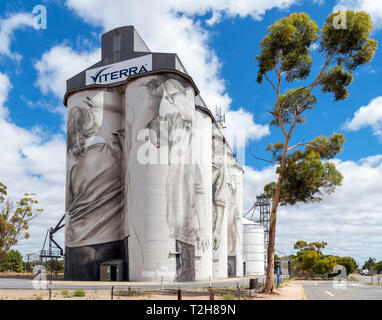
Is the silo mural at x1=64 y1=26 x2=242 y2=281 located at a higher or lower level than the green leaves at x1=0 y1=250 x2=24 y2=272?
higher

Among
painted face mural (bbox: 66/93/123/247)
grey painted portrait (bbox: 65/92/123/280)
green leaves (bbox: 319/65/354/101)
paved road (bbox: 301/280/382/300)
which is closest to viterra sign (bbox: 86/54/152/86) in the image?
grey painted portrait (bbox: 65/92/123/280)

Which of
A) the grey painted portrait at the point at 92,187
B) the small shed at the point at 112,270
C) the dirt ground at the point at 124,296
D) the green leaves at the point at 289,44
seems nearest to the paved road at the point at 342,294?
the dirt ground at the point at 124,296

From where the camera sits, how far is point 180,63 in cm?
4925

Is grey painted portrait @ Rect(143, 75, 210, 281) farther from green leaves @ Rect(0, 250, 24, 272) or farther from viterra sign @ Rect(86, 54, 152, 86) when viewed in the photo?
green leaves @ Rect(0, 250, 24, 272)

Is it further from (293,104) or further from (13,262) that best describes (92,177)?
(13,262)

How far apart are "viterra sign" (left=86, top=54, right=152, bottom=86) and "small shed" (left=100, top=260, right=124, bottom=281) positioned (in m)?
22.8

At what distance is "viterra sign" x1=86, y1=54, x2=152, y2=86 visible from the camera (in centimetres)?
4838

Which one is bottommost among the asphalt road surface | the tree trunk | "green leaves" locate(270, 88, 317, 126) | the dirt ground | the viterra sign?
the asphalt road surface

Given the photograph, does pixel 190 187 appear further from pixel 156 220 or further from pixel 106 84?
pixel 106 84

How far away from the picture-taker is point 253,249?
79250 millimetres

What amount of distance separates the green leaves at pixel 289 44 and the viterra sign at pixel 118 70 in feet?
71.8

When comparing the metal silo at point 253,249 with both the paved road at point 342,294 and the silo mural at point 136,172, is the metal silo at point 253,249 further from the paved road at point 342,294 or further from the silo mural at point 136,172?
the paved road at point 342,294

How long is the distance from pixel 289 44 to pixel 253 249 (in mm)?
58021

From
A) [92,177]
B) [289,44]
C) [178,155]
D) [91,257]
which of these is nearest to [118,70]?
[92,177]
